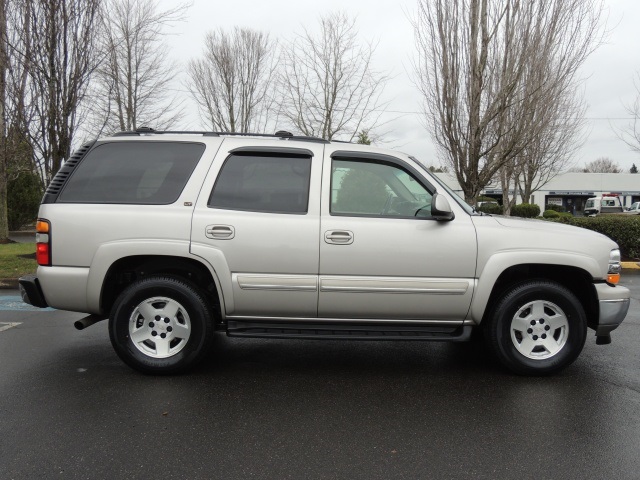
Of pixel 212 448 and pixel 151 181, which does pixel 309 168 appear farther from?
pixel 212 448

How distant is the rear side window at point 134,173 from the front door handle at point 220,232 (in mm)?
417

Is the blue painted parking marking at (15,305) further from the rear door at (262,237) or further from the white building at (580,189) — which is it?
the white building at (580,189)

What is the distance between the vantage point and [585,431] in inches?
129

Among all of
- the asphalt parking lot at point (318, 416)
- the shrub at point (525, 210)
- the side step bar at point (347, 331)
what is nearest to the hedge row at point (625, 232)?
the asphalt parking lot at point (318, 416)

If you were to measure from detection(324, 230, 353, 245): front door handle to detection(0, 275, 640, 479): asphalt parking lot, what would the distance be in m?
1.16

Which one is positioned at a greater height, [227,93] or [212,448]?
[227,93]

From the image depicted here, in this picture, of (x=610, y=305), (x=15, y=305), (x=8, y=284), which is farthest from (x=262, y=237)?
(x=8, y=284)

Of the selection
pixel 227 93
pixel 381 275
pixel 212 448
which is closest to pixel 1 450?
pixel 212 448

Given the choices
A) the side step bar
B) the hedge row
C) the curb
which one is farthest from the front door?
the hedge row

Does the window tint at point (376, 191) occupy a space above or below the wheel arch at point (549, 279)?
above

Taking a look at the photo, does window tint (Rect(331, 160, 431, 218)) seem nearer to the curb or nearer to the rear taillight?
the rear taillight

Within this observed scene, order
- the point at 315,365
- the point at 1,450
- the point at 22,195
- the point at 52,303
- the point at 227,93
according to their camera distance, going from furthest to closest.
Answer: the point at 227,93 < the point at 22,195 < the point at 315,365 < the point at 52,303 < the point at 1,450

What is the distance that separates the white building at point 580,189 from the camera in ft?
142

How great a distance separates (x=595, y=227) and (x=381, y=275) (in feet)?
34.9
